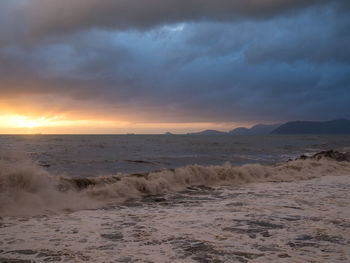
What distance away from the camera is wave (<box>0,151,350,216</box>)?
7078mm

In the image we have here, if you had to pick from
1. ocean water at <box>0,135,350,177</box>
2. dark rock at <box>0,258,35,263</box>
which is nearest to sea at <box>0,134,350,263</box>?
dark rock at <box>0,258,35,263</box>

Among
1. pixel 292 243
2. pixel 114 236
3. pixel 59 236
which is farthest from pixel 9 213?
pixel 292 243

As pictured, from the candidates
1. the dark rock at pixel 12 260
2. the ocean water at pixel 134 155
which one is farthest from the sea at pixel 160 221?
the ocean water at pixel 134 155

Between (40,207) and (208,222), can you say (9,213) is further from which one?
(208,222)

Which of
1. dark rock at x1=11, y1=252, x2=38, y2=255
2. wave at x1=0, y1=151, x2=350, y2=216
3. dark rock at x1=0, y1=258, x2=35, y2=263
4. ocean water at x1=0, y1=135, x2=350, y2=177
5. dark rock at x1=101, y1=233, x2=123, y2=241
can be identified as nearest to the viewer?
dark rock at x1=0, y1=258, x2=35, y2=263

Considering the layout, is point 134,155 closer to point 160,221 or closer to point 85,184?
point 85,184

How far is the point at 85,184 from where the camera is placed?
974 centimetres

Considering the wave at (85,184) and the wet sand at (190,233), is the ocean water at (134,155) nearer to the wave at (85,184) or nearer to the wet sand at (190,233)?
the wave at (85,184)

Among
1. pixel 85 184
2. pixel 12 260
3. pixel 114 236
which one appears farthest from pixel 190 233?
pixel 85 184

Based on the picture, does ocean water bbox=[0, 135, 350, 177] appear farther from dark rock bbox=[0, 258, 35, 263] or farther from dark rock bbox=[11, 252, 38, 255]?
dark rock bbox=[0, 258, 35, 263]

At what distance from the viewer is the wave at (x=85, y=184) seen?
7.08m

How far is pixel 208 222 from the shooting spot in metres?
5.59

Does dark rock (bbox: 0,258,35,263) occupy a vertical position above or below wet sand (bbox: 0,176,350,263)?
above

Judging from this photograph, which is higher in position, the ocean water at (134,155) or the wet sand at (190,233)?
the wet sand at (190,233)
